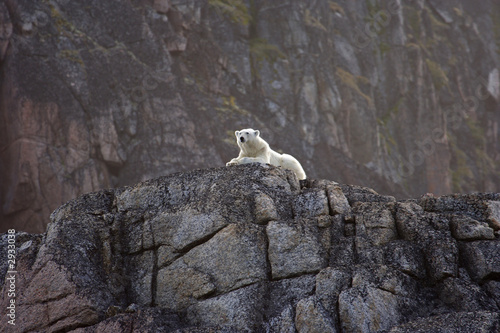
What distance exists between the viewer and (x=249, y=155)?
22016 millimetres

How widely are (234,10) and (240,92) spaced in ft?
43.9

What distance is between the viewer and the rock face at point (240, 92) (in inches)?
1986

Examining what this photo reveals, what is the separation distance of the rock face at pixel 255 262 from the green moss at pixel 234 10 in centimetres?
5784

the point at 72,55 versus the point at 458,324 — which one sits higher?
the point at 72,55

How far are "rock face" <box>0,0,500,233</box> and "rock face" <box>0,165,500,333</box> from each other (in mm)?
34155

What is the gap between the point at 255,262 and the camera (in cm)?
1557

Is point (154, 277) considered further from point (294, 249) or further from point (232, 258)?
point (294, 249)

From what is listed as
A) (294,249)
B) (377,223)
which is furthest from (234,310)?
(377,223)

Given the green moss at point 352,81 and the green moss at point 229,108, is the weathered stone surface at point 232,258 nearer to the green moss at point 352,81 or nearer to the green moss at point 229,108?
the green moss at point 229,108

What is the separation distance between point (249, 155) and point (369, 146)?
179 ft

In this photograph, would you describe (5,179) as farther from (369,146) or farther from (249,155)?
(369,146)

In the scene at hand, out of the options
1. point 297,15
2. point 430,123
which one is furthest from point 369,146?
point 297,15

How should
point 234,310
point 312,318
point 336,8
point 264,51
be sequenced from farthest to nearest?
point 336,8 < point 264,51 < point 234,310 < point 312,318

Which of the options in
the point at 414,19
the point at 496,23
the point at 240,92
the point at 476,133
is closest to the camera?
the point at 240,92
